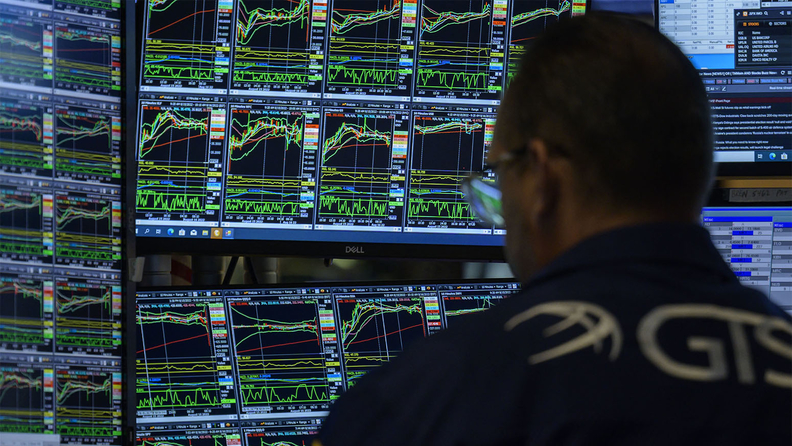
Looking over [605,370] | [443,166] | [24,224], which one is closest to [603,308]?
[605,370]

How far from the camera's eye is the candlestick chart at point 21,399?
147cm

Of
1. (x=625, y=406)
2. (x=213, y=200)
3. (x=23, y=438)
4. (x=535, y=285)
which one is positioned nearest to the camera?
(x=625, y=406)

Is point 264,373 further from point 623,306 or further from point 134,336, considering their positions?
point 623,306

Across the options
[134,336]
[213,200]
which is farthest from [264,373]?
[213,200]

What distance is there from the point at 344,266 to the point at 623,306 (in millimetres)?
1194

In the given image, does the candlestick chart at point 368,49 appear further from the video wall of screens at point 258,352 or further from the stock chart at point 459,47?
the video wall of screens at point 258,352

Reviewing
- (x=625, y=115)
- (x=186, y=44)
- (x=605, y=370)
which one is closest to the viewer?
(x=605, y=370)

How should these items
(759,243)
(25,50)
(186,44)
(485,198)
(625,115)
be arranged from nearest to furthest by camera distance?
(625,115) → (485,198) → (25,50) → (186,44) → (759,243)

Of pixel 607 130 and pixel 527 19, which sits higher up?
pixel 527 19

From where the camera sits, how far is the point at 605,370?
59 centimetres

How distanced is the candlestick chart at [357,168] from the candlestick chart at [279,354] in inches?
8.7

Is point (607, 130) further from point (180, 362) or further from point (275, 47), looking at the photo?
point (180, 362)

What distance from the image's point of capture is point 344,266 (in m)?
1.76

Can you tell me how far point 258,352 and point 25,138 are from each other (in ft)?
2.09
